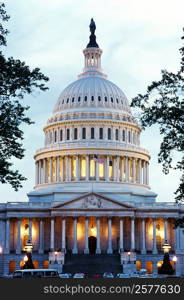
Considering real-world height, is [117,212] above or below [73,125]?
below

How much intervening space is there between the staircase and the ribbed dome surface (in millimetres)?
42776

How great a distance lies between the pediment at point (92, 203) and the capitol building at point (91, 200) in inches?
7.7

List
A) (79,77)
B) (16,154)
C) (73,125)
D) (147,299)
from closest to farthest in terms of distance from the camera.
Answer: (147,299), (16,154), (73,125), (79,77)

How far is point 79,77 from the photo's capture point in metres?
172

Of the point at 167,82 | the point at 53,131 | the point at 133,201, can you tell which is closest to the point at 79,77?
the point at 53,131

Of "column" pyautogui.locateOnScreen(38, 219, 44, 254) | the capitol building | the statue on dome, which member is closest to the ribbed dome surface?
the capitol building

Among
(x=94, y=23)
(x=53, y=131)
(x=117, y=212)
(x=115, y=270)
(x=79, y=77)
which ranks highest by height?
(x=94, y=23)

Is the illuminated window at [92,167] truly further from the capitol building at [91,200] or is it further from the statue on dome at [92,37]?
the statue on dome at [92,37]

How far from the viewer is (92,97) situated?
16262cm

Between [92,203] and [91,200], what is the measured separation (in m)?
0.62

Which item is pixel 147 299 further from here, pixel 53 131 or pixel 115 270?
pixel 53 131

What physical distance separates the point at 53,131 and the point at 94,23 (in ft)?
→ 119

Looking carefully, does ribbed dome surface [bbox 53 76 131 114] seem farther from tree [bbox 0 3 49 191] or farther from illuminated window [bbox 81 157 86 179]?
tree [bbox 0 3 49 191]

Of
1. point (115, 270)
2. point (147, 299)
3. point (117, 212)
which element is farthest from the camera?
point (117, 212)
